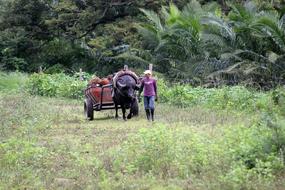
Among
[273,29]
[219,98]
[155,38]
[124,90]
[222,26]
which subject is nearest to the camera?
[124,90]

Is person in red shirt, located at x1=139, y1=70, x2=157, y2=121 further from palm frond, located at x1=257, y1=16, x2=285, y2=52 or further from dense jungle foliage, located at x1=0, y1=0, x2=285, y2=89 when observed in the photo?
palm frond, located at x1=257, y1=16, x2=285, y2=52

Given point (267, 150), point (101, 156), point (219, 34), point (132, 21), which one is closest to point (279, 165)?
point (267, 150)

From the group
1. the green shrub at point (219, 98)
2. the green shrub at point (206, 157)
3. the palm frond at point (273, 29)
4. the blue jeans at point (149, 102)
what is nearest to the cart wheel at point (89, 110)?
the blue jeans at point (149, 102)

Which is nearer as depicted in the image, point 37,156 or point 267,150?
point 267,150

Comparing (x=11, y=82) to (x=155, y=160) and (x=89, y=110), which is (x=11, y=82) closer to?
(x=89, y=110)

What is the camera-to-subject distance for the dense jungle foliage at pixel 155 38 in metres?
21.6

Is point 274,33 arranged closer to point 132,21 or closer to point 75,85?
point 75,85

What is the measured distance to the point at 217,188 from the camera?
6906mm

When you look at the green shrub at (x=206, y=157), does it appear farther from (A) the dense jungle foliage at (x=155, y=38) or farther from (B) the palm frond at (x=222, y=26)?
(B) the palm frond at (x=222, y=26)

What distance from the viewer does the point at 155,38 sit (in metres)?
25.5

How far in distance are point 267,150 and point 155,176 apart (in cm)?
154

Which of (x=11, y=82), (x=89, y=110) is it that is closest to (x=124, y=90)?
(x=89, y=110)

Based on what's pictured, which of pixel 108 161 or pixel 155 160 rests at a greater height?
pixel 155 160

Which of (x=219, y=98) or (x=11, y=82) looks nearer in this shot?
(x=219, y=98)
